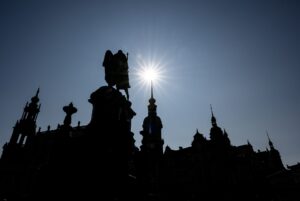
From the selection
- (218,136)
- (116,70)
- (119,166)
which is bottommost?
(119,166)

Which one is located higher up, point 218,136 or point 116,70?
point 218,136

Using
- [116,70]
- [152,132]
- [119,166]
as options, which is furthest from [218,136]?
[119,166]

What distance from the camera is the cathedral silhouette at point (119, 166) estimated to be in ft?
24.4

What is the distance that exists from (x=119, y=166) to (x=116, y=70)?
5.47m

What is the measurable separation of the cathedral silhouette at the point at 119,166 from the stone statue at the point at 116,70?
0.06 metres

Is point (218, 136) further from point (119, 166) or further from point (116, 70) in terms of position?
point (119, 166)

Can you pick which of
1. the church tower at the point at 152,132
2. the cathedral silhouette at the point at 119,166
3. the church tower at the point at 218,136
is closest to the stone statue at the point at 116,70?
the cathedral silhouette at the point at 119,166

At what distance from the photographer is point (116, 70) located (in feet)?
37.0

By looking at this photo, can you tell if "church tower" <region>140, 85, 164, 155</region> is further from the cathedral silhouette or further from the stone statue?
the stone statue

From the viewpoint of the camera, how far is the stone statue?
36.4 ft

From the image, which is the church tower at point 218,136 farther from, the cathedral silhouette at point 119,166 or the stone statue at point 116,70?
the stone statue at point 116,70

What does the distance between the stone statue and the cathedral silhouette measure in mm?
58

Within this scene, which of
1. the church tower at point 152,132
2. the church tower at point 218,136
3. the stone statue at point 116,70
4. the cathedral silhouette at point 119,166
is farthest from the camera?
the church tower at point 218,136

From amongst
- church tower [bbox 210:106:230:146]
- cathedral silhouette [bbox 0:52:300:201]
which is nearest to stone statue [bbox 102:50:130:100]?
cathedral silhouette [bbox 0:52:300:201]
